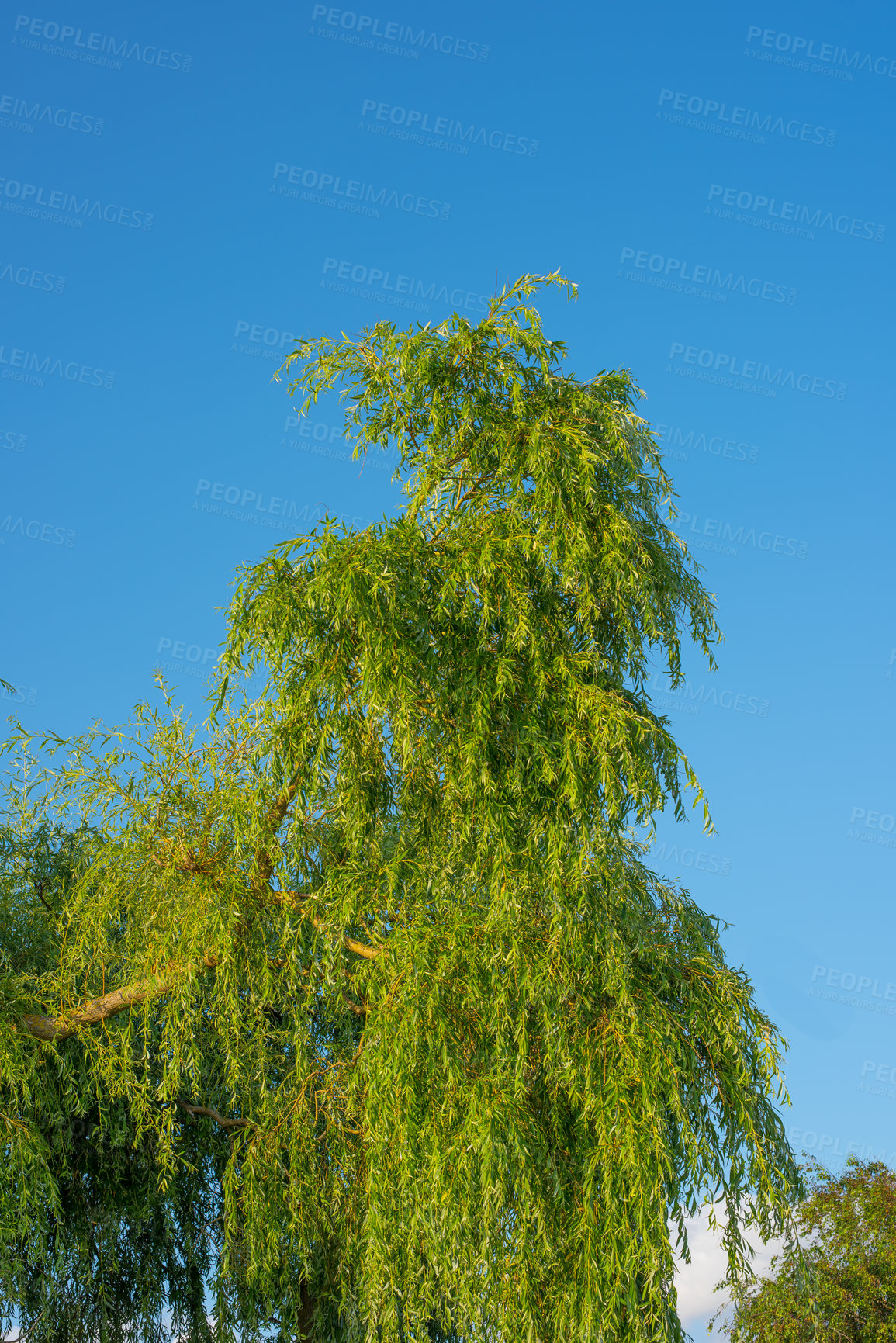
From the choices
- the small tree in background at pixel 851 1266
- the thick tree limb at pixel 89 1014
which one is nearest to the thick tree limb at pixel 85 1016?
the thick tree limb at pixel 89 1014

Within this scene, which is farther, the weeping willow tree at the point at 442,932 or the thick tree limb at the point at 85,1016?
the thick tree limb at the point at 85,1016

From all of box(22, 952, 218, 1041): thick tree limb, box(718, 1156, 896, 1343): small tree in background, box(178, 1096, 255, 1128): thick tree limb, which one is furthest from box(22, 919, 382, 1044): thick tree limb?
box(718, 1156, 896, 1343): small tree in background

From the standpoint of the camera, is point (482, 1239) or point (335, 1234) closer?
point (482, 1239)

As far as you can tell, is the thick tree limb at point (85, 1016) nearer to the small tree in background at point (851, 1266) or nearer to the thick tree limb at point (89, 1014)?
the thick tree limb at point (89, 1014)

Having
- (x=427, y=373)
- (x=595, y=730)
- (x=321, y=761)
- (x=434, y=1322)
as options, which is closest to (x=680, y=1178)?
(x=595, y=730)

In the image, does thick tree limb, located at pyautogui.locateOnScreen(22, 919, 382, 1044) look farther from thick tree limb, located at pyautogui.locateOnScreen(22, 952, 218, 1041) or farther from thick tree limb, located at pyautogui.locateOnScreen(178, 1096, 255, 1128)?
thick tree limb, located at pyautogui.locateOnScreen(178, 1096, 255, 1128)

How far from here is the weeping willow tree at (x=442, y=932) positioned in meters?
7.38

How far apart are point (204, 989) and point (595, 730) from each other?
4.57m

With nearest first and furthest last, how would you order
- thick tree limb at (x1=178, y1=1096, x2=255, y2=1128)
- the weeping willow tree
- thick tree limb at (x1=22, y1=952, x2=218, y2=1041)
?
the weeping willow tree
thick tree limb at (x1=22, y1=952, x2=218, y2=1041)
thick tree limb at (x1=178, y1=1096, x2=255, y2=1128)

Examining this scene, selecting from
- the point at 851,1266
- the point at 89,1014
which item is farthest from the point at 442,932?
the point at 851,1266

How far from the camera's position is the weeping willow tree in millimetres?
7379

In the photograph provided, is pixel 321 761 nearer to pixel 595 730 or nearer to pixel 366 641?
pixel 366 641

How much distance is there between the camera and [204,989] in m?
10.1

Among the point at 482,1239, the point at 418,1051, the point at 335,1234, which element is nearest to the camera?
the point at 482,1239
